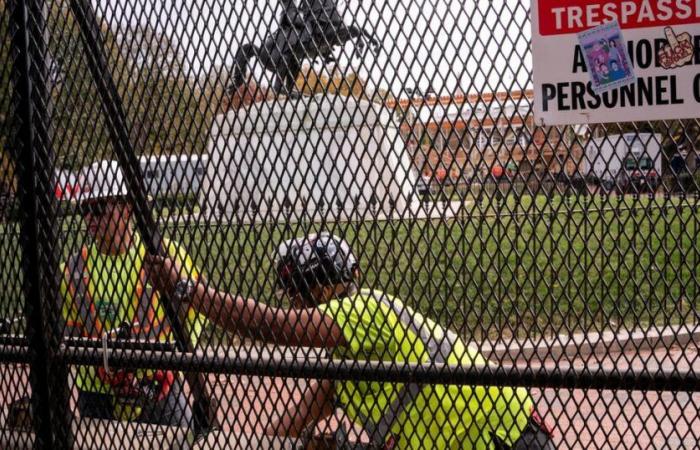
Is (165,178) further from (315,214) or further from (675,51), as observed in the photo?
(675,51)

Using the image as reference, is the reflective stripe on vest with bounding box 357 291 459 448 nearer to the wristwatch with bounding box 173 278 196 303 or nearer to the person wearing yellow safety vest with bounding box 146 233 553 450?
the person wearing yellow safety vest with bounding box 146 233 553 450

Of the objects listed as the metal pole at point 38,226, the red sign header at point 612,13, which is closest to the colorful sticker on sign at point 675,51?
the red sign header at point 612,13

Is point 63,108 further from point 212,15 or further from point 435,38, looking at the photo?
point 435,38

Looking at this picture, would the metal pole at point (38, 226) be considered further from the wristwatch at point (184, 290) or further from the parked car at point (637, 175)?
the parked car at point (637, 175)

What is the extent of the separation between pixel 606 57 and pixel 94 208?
5.13 ft

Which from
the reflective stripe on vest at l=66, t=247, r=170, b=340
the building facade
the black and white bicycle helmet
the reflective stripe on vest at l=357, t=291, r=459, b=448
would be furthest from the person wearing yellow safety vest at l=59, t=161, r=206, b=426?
the building facade

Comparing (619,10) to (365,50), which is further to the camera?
(365,50)

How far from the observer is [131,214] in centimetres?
288

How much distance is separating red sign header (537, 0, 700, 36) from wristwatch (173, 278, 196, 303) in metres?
1.22

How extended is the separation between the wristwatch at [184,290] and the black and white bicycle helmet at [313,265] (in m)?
0.26

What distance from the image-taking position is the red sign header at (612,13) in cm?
214

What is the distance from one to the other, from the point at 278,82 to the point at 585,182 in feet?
2.75

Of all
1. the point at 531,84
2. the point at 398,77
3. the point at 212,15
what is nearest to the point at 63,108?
the point at 212,15

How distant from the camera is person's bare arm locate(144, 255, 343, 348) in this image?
2637mm
